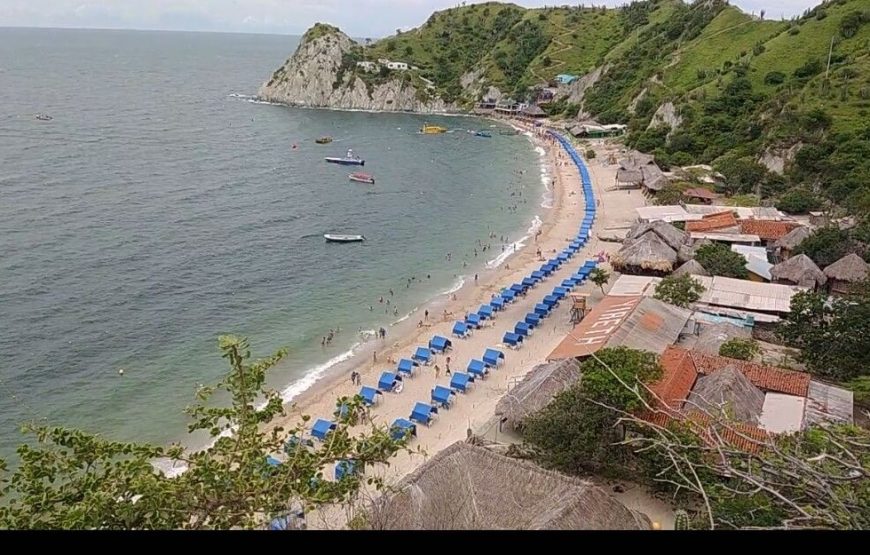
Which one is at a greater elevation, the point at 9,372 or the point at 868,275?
→ the point at 868,275

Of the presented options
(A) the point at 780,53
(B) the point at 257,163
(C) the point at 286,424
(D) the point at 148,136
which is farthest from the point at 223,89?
(C) the point at 286,424

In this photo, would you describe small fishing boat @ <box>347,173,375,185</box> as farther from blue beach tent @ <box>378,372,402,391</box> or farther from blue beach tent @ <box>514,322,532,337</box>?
blue beach tent @ <box>378,372,402,391</box>

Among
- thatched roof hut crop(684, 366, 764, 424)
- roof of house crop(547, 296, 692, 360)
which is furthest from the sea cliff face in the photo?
thatched roof hut crop(684, 366, 764, 424)

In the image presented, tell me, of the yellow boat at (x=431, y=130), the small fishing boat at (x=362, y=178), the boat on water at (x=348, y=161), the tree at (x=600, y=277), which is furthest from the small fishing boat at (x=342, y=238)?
the yellow boat at (x=431, y=130)

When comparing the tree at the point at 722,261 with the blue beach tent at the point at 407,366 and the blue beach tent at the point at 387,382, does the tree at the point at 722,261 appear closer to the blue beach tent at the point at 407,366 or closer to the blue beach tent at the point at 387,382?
the blue beach tent at the point at 407,366

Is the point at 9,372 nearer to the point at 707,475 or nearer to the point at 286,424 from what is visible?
the point at 286,424
